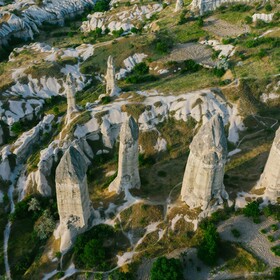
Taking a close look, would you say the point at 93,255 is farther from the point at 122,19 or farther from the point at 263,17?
the point at 122,19

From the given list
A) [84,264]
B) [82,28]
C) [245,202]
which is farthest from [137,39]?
[84,264]

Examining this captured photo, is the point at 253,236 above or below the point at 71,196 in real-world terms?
below

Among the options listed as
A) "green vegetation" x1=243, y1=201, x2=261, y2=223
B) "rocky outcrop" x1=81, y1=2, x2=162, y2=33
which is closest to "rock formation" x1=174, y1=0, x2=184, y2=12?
"rocky outcrop" x1=81, y1=2, x2=162, y2=33

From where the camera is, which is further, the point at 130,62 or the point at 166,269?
the point at 130,62

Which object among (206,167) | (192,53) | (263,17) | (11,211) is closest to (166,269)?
(206,167)

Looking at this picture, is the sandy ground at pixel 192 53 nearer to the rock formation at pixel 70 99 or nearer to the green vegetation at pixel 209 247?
the rock formation at pixel 70 99

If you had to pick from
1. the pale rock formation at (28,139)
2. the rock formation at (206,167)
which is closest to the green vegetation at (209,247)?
the rock formation at (206,167)

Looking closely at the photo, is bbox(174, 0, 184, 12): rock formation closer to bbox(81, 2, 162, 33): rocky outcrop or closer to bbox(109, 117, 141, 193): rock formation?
bbox(81, 2, 162, 33): rocky outcrop
